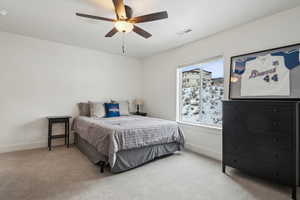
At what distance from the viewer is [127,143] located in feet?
8.26

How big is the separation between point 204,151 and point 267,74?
1.89m

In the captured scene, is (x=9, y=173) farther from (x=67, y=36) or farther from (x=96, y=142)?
(x=67, y=36)

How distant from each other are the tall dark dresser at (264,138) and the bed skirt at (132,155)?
107 cm

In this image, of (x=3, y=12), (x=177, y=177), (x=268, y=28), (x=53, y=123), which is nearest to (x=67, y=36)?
(x=3, y=12)

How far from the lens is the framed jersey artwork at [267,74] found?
228 cm

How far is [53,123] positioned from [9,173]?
1.57m

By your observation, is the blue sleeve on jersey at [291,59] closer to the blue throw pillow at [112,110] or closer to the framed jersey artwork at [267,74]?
the framed jersey artwork at [267,74]

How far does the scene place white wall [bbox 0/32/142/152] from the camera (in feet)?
11.2

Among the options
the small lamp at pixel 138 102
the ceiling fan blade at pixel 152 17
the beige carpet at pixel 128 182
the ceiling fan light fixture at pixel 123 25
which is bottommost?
the beige carpet at pixel 128 182

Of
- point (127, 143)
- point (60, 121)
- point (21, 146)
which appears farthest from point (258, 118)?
point (21, 146)

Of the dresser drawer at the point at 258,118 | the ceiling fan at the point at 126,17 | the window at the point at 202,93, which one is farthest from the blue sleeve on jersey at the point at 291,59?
the ceiling fan at the point at 126,17

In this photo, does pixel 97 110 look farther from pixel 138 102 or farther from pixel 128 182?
pixel 128 182

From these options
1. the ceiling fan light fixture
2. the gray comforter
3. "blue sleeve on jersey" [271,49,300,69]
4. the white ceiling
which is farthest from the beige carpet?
the white ceiling

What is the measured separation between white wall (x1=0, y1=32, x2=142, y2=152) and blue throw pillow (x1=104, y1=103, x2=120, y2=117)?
604 mm
